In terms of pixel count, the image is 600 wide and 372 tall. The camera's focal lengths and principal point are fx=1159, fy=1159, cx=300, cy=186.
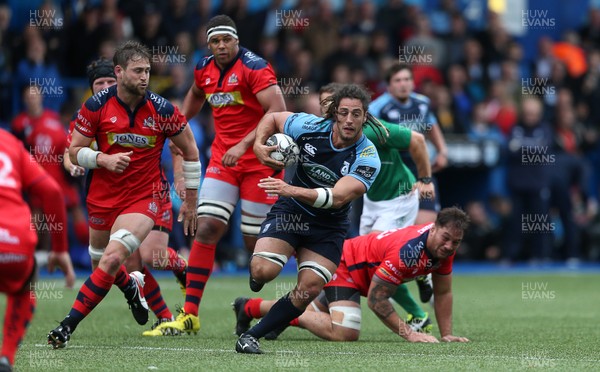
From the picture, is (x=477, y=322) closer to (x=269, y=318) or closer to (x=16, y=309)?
(x=269, y=318)

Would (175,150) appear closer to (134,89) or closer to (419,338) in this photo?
(134,89)

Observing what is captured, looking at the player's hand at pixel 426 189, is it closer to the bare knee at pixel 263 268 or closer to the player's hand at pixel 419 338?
the player's hand at pixel 419 338

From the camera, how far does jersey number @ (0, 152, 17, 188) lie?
596cm

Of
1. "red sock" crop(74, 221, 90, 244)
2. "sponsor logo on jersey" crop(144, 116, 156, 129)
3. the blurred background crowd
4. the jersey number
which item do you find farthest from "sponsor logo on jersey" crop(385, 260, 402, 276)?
"red sock" crop(74, 221, 90, 244)

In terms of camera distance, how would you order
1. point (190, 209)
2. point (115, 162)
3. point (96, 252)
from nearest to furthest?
point (115, 162) → point (190, 209) → point (96, 252)

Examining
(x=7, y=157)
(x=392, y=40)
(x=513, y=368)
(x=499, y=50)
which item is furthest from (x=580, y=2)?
(x=7, y=157)

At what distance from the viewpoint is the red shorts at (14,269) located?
593 cm

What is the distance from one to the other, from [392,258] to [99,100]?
2548mm

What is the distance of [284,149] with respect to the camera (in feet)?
26.8

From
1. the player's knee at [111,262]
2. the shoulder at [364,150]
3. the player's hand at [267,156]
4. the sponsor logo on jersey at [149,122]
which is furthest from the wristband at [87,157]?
the shoulder at [364,150]

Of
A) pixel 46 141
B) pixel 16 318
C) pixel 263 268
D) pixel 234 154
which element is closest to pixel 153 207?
pixel 234 154

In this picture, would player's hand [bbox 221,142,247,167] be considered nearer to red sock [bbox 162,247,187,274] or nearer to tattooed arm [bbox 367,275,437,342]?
red sock [bbox 162,247,187,274]

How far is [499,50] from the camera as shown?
21812 millimetres

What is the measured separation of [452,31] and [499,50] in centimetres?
98
